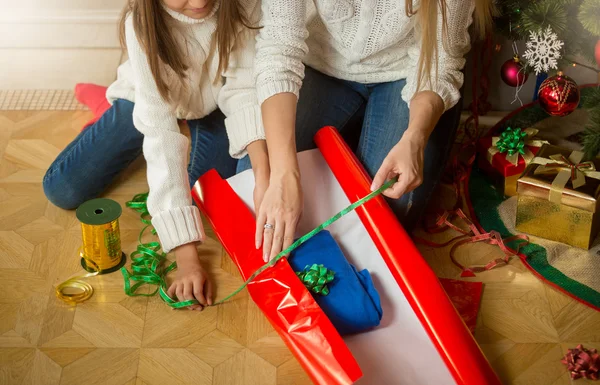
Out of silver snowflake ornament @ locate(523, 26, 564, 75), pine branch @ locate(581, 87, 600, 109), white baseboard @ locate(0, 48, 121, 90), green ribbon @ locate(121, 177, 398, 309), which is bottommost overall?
white baseboard @ locate(0, 48, 121, 90)

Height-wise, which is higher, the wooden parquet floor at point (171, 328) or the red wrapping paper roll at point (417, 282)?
the red wrapping paper roll at point (417, 282)

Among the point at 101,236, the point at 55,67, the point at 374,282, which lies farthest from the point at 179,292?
the point at 55,67

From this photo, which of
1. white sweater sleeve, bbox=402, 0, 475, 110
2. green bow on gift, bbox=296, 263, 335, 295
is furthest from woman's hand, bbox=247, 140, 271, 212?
white sweater sleeve, bbox=402, 0, 475, 110

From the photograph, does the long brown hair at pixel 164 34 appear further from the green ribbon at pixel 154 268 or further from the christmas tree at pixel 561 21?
the christmas tree at pixel 561 21

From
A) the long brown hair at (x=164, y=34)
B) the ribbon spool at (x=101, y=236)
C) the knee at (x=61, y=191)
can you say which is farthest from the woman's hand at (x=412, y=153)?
the knee at (x=61, y=191)

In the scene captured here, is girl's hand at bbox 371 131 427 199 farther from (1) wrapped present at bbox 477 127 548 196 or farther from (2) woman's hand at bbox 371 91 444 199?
→ (1) wrapped present at bbox 477 127 548 196

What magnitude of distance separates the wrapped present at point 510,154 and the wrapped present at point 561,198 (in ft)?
0.25

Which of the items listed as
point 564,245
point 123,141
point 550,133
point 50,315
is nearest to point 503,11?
point 550,133

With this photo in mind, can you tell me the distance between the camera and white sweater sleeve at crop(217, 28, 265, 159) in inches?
59.1

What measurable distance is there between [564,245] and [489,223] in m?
0.17

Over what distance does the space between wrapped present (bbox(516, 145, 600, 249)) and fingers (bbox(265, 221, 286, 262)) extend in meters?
0.58

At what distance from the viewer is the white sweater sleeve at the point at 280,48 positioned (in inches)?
55.9

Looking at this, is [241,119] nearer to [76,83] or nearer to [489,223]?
[489,223]

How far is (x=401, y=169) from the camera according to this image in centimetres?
129
